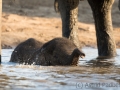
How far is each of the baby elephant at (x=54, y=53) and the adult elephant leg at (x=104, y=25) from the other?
1814 millimetres

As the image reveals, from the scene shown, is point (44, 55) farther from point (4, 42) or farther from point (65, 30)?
point (4, 42)

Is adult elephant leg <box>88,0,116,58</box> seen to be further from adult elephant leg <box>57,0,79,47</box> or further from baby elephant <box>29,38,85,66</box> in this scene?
baby elephant <box>29,38,85,66</box>

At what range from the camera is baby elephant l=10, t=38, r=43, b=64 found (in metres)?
7.31

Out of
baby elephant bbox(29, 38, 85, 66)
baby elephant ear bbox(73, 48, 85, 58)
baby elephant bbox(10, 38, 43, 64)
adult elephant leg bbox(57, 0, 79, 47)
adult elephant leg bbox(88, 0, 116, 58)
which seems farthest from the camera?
adult elephant leg bbox(57, 0, 79, 47)

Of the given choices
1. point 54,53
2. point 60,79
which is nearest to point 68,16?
point 54,53

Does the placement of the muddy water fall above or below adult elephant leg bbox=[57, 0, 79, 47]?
below

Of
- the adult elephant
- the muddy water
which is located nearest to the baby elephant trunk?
the muddy water

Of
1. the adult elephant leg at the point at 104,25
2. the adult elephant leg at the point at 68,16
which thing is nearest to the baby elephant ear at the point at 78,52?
the adult elephant leg at the point at 104,25

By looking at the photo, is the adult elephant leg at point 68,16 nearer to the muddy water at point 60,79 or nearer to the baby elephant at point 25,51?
the baby elephant at point 25,51

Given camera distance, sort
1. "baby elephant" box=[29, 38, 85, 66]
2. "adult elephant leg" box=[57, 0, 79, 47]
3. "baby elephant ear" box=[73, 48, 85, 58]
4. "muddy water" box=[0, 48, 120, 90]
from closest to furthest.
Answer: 1. "muddy water" box=[0, 48, 120, 90]
2. "baby elephant ear" box=[73, 48, 85, 58]
3. "baby elephant" box=[29, 38, 85, 66]
4. "adult elephant leg" box=[57, 0, 79, 47]

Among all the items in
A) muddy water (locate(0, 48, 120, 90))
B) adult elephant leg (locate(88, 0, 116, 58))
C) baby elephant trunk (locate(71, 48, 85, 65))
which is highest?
adult elephant leg (locate(88, 0, 116, 58))

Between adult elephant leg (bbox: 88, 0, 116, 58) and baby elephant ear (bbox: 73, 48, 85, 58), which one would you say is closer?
baby elephant ear (bbox: 73, 48, 85, 58)

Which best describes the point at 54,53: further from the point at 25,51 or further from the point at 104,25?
the point at 104,25

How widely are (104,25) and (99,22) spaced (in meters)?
0.10
